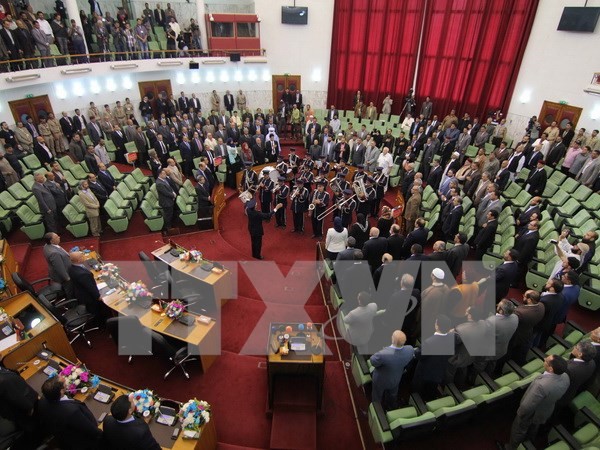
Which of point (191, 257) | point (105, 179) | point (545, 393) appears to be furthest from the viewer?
point (105, 179)

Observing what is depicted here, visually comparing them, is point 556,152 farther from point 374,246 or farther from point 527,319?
point 527,319

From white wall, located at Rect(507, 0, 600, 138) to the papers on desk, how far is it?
52.6 feet

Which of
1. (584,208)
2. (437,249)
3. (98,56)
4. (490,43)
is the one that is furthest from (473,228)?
(98,56)

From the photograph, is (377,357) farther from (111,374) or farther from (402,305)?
(111,374)

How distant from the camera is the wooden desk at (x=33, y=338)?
16.6ft

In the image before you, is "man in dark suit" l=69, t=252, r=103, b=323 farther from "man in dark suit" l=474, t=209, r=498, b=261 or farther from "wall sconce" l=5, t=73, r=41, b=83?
"wall sconce" l=5, t=73, r=41, b=83

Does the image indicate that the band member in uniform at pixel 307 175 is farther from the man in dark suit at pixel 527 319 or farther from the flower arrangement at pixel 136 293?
the man in dark suit at pixel 527 319

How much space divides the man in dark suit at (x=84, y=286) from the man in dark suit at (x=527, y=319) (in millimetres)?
6515

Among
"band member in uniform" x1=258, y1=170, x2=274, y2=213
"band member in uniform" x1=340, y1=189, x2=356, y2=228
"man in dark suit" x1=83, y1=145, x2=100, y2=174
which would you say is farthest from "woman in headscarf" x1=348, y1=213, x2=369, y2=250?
"man in dark suit" x1=83, y1=145, x2=100, y2=174

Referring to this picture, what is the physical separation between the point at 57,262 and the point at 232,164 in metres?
7.09

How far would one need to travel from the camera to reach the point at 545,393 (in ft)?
13.7

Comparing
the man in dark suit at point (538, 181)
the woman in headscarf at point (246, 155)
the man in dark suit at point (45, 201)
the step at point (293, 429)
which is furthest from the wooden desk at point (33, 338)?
the man in dark suit at point (538, 181)

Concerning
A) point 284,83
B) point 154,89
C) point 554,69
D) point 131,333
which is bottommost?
point 131,333

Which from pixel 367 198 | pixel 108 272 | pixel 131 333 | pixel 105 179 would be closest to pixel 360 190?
pixel 367 198
